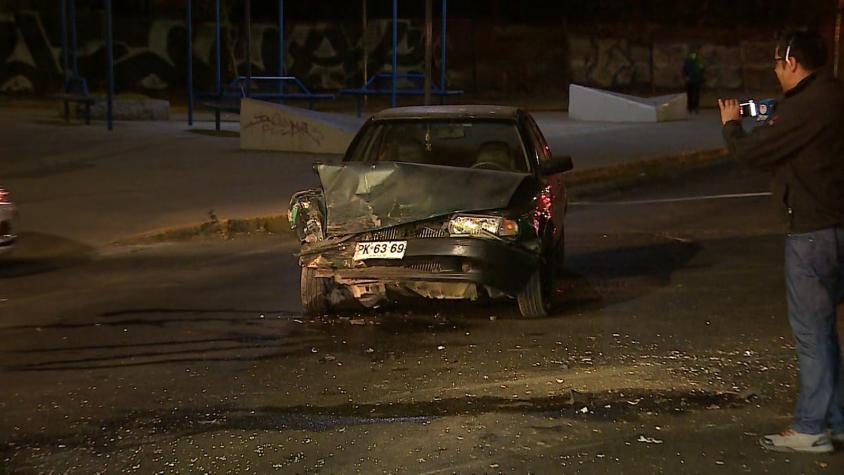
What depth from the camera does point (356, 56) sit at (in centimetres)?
4059

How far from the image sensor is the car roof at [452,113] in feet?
29.9

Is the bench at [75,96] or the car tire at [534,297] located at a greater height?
the bench at [75,96]

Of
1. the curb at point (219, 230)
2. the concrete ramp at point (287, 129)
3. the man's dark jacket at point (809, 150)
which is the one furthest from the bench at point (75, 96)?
the man's dark jacket at point (809, 150)

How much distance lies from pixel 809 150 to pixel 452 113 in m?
4.43

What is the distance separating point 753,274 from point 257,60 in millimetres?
Result: 31560

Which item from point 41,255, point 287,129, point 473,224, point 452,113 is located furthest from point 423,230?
point 287,129

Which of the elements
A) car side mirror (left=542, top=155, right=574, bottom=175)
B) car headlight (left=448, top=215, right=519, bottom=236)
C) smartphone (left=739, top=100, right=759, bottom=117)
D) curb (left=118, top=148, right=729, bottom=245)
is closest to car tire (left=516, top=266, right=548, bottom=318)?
car headlight (left=448, top=215, right=519, bottom=236)

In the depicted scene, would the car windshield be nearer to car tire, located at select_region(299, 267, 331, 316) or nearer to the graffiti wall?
car tire, located at select_region(299, 267, 331, 316)

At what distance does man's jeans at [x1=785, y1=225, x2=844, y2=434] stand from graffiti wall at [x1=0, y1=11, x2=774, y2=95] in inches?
1307

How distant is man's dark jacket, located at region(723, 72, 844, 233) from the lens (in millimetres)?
5066

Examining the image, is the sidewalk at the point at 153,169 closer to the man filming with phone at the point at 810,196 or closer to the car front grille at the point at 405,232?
the car front grille at the point at 405,232

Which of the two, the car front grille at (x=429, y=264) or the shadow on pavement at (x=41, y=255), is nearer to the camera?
the car front grille at (x=429, y=264)

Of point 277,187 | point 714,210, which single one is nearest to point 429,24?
point 277,187

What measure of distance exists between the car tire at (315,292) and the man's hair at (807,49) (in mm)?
4195
